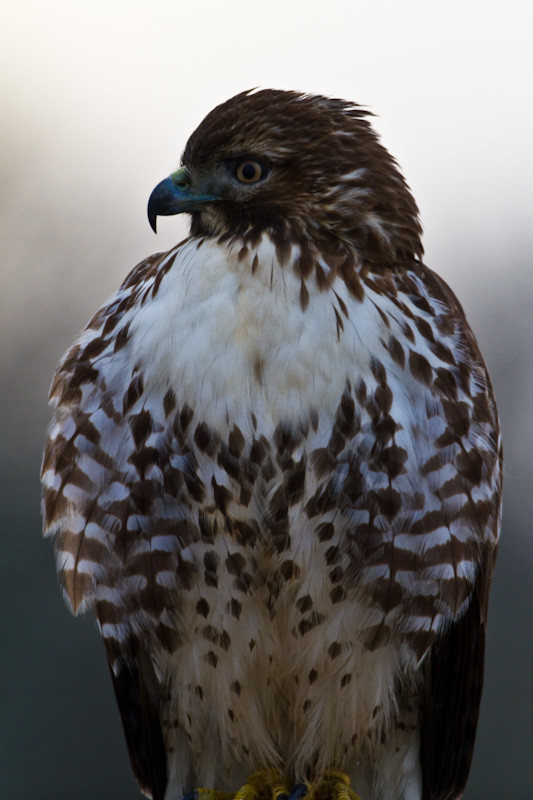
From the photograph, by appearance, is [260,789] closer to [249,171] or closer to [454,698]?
[454,698]

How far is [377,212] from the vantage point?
2.69 m

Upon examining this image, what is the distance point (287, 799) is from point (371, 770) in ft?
0.92

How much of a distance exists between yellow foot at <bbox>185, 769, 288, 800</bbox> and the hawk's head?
61.6 inches

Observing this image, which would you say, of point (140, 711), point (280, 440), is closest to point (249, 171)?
point (280, 440)

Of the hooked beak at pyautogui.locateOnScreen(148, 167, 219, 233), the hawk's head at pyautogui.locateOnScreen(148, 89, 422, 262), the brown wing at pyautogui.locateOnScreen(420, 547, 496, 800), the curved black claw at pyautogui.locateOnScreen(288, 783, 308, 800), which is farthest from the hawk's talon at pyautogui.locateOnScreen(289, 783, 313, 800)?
the hooked beak at pyautogui.locateOnScreen(148, 167, 219, 233)

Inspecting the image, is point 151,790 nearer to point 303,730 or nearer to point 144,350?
point 303,730

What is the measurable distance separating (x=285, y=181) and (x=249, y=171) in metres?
0.09

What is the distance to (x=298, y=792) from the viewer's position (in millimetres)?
2998

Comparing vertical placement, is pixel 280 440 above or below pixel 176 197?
below

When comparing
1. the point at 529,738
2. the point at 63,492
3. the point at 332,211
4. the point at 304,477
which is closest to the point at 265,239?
the point at 332,211

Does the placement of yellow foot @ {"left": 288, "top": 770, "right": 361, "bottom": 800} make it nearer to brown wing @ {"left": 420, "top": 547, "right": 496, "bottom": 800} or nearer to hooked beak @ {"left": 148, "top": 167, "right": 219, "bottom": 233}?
brown wing @ {"left": 420, "top": 547, "right": 496, "bottom": 800}

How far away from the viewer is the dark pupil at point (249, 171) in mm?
2598

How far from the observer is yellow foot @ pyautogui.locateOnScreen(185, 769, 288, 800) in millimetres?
3031

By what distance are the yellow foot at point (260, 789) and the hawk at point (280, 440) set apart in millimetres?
219
